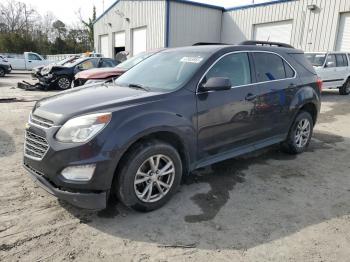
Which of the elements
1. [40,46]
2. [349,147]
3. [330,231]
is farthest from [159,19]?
[40,46]

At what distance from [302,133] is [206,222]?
3.08 m

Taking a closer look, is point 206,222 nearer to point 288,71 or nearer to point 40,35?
point 288,71

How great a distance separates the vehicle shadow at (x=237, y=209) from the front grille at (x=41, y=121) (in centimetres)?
96

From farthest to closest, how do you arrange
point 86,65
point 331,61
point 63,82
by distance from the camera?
point 86,65 → point 63,82 → point 331,61

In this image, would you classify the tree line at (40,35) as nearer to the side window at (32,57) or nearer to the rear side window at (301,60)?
the side window at (32,57)

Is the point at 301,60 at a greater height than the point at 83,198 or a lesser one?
greater

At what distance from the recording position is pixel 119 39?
26047 millimetres

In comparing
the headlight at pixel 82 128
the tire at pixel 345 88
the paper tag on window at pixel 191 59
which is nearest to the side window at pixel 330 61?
the tire at pixel 345 88

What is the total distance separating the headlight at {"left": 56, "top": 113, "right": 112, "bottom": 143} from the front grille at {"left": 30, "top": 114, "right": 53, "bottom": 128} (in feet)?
0.70

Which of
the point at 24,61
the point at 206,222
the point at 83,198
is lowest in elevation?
the point at 206,222

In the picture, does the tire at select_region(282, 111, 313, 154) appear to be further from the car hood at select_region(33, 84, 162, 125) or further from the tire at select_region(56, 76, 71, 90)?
the tire at select_region(56, 76, 71, 90)

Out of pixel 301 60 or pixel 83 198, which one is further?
pixel 301 60

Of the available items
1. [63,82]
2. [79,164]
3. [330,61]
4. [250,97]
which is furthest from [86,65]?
[79,164]

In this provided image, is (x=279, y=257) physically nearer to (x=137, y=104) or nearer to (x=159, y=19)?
(x=137, y=104)
